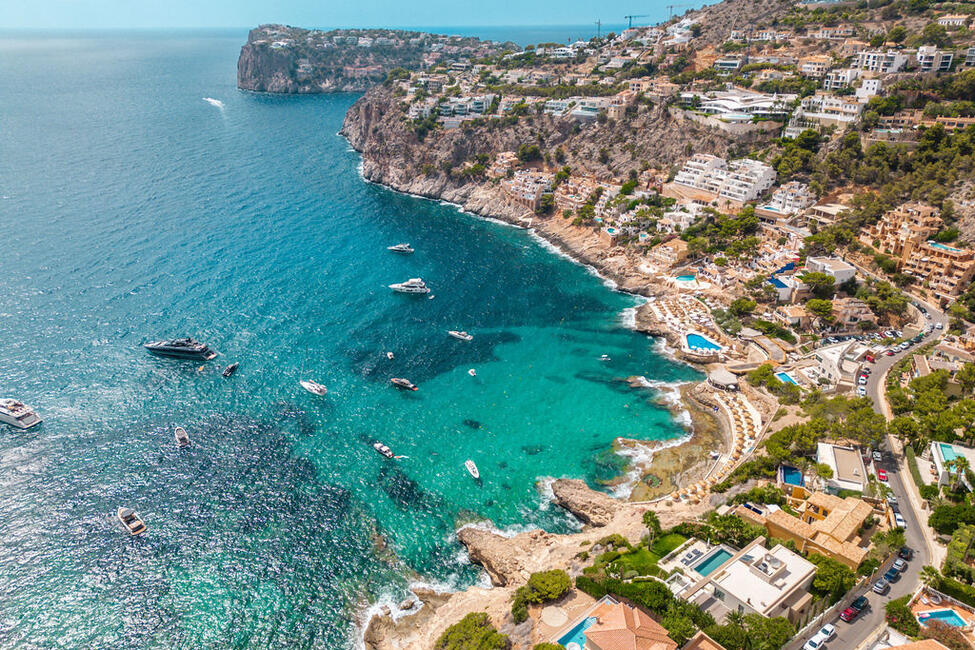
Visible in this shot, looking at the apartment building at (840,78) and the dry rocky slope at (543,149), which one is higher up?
the apartment building at (840,78)

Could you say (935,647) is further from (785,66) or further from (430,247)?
(785,66)

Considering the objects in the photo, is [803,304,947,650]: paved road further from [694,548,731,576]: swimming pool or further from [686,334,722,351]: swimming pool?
[686,334,722,351]: swimming pool

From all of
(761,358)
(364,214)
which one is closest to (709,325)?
(761,358)

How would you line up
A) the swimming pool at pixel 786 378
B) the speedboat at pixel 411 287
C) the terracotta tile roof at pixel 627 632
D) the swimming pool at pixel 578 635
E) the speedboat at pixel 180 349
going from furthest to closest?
the speedboat at pixel 411 287 → the speedboat at pixel 180 349 → the swimming pool at pixel 786 378 → the swimming pool at pixel 578 635 → the terracotta tile roof at pixel 627 632

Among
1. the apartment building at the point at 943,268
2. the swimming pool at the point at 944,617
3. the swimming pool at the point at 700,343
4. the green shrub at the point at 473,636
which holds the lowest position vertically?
the green shrub at the point at 473,636

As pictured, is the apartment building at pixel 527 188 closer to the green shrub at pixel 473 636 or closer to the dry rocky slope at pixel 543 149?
the dry rocky slope at pixel 543 149

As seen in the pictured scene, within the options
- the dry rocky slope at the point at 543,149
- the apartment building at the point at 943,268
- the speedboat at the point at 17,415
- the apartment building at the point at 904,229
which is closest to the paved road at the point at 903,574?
the apartment building at the point at 943,268
